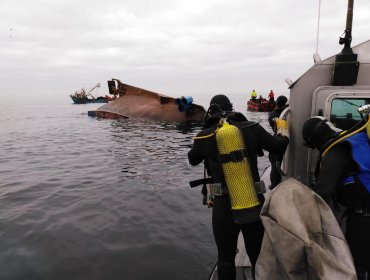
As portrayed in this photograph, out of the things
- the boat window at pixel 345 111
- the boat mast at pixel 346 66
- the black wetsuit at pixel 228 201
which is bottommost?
the black wetsuit at pixel 228 201

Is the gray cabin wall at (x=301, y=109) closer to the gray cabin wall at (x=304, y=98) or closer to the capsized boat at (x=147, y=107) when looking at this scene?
the gray cabin wall at (x=304, y=98)

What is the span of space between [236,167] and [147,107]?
24.5 meters

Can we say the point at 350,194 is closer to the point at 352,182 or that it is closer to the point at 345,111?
the point at 352,182

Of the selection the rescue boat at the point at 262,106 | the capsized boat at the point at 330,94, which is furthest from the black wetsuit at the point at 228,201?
the rescue boat at the point at 262,106

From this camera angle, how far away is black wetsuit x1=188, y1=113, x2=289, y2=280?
3170 millimetres

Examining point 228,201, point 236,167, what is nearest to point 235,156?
point 236,167

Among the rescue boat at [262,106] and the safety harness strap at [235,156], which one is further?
the rescue boat at [262,106]

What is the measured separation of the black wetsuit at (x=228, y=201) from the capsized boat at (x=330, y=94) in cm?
60

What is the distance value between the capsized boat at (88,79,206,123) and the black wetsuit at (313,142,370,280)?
878 inches

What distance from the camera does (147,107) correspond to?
27.0m

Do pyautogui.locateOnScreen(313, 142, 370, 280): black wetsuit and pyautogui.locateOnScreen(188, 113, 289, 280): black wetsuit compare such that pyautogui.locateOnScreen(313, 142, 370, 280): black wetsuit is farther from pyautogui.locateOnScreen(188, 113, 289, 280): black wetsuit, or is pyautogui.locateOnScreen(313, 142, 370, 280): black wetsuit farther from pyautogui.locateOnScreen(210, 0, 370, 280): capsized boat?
pyautogui.locateOnScreen(210, 0, 370, 280): capsized boat

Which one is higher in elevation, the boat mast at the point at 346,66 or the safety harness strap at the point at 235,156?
the boat mast at the point at 346,66

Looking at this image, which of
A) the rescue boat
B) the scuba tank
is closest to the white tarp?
the scuba tank

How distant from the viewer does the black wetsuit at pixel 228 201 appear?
3170 millimetres
